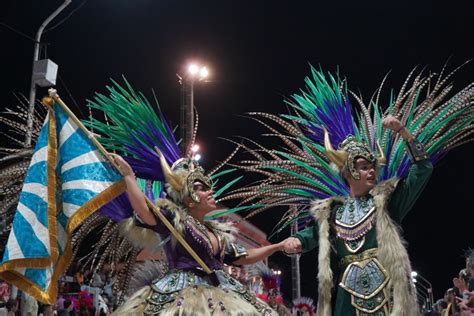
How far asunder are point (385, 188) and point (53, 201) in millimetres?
2470

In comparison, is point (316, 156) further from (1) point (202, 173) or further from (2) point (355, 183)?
(1) point (202, 173)

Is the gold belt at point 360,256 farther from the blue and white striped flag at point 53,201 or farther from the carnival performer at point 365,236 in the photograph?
the blue and white striped flag at point 53,201

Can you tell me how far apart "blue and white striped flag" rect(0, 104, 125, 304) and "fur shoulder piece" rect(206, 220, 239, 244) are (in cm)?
91

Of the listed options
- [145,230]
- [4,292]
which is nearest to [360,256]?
[145,230]

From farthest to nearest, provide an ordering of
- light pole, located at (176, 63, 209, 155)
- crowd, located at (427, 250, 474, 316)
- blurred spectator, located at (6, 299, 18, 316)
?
light pole, located at (176, 63, 209, 155), blurred spectator, located at (6, 299, 18, 316), crowd, located at (427, 250, 474, 316)

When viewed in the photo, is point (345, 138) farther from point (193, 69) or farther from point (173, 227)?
point (193, 69)

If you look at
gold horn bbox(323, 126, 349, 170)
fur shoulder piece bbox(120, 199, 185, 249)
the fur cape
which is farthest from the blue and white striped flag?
gold horn bbox(323, 126, 349, 170)

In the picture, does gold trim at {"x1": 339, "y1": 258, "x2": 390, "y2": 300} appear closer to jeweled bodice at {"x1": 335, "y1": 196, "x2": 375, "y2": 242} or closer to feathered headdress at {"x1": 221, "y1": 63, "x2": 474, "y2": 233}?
jeweled bodice at {"x1": 335, "y1": 196, "x2": 375, "y2": 242}

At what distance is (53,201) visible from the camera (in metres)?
4.13

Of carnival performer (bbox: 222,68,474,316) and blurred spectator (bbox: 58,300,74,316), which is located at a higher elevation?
carnival performer (bbox: 222,68,474,316)

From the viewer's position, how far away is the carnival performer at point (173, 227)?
12.6 feet

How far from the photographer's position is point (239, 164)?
20.1ft

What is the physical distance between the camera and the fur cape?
390 cm

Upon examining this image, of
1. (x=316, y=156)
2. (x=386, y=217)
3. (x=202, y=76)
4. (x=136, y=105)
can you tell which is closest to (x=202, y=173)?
(x=136, y=105)
